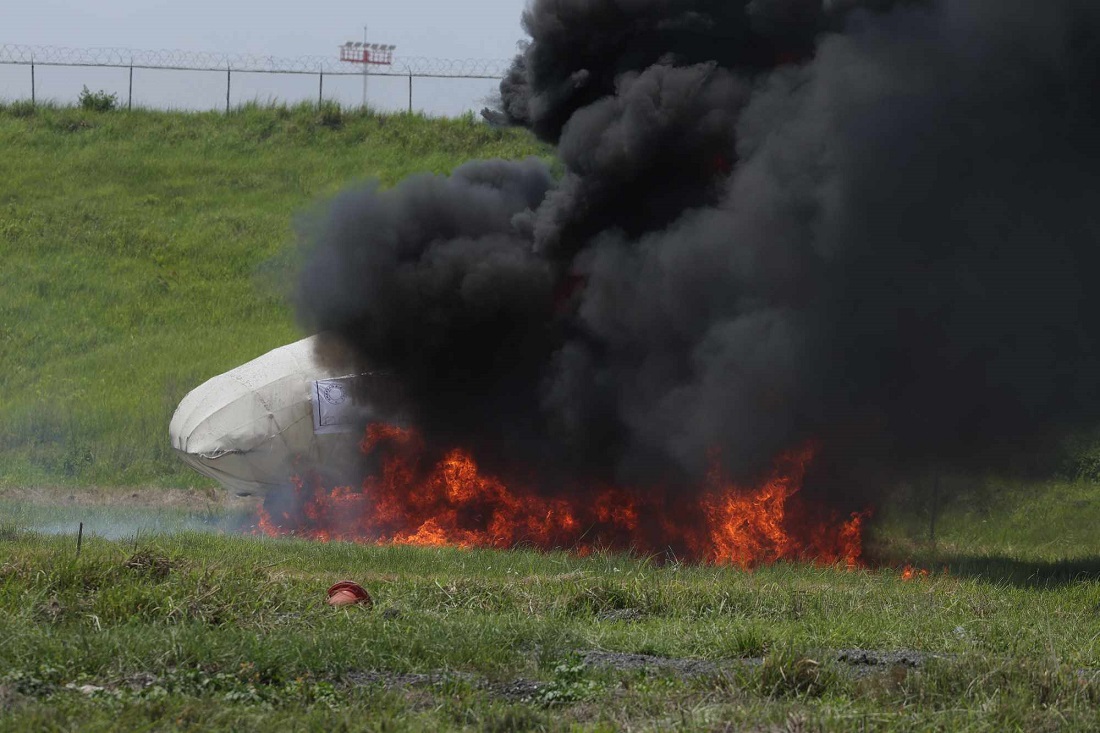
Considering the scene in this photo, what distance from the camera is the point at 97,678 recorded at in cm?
742

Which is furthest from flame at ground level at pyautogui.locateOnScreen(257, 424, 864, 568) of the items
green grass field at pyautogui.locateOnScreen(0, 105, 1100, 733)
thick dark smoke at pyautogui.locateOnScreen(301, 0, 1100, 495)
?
green grass field at pyautogui.locateOnScreen(0, 105, 1100, 733)

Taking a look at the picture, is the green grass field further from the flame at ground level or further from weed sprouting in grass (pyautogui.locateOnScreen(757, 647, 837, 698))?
the flame at ground level

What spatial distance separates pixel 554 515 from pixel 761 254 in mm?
4067

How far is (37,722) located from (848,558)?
9852mm

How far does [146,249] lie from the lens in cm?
3244

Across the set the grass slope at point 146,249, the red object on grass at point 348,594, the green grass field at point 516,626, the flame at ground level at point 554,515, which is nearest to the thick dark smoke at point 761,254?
the flame at ground level at point 554,515

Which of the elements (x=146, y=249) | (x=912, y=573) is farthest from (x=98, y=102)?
(x=912, y=573)

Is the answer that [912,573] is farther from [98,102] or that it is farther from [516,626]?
[98,102]

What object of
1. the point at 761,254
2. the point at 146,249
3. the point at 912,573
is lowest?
the point at 912,573

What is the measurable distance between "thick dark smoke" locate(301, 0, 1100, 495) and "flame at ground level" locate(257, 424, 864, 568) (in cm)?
38

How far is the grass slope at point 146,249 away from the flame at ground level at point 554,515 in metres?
6.19

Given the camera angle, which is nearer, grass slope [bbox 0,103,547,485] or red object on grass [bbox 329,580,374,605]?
red object on grass [bbox 329,580,374,605]

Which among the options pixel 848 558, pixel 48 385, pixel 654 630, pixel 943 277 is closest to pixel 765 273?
pixel 943 277

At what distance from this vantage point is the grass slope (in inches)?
934
